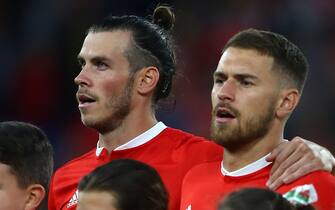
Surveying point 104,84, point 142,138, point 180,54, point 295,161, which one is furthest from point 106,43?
point 180,54

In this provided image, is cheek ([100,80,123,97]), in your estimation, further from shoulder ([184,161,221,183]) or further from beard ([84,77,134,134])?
shoulder ([184,161,221,183])

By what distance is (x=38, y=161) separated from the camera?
3604mm

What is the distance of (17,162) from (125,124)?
0.59m

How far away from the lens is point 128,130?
12.9 ft

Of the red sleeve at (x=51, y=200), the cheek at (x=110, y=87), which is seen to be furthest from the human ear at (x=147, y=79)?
the red sleeve at (x=51, y=200)

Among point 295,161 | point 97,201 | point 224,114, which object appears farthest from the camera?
point 224,114

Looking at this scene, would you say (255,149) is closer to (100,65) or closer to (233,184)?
(233,184)

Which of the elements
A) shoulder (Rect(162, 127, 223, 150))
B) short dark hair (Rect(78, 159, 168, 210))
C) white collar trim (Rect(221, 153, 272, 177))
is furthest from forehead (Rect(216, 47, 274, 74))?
short dark hair (Rect(78, 159, 168, 210))

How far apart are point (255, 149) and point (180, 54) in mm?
2923

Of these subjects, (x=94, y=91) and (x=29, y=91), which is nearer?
(x=94, y=91)

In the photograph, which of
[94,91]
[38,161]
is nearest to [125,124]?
[94,91]

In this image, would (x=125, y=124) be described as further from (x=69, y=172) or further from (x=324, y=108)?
(x=324, y=108)

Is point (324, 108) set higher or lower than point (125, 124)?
lower

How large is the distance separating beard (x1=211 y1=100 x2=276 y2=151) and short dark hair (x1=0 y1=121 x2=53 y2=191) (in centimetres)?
74
